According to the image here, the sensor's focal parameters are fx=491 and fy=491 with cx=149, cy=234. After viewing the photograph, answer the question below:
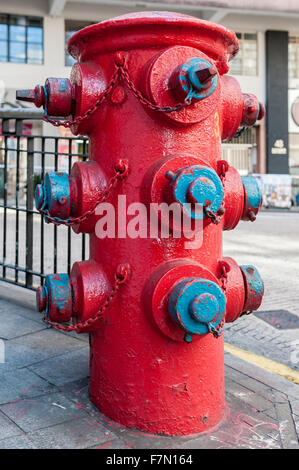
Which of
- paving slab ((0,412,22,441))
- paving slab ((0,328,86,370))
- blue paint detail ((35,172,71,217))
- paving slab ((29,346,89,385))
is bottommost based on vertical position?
paving slab ((0,412,22,441))

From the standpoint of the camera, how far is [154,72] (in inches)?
86.5

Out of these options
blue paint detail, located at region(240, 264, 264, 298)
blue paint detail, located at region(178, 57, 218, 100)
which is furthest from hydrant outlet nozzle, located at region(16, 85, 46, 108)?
blue paint detail, located at region(240, 264, 264, 298)

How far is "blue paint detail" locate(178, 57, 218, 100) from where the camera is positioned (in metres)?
2.11

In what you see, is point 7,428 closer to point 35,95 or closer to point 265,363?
point 35,95

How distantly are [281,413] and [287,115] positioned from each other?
79.2ft

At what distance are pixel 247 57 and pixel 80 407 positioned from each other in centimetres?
2481

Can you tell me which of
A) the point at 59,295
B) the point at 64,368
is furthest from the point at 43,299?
the point at 64,368

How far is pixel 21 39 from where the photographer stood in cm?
2238

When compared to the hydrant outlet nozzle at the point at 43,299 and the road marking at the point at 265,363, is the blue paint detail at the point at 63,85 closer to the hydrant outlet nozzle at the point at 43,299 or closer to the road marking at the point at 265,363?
the hydrant outlet nozzle at the point at 43,299

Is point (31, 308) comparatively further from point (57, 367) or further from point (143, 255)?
point (143, 255)

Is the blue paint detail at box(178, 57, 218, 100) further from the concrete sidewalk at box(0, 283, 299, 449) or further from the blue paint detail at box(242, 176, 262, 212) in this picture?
the concrete sidewalk at box(0, 283, 299, 449)
